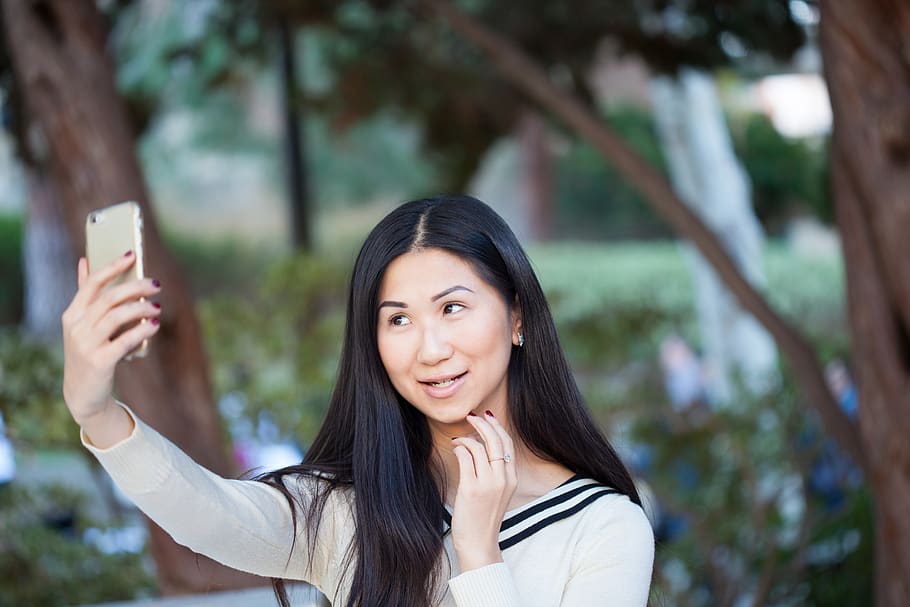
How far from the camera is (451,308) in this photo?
175cm

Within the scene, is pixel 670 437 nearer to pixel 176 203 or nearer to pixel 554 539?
pixel 554 539

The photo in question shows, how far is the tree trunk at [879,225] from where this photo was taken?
2.93 meters

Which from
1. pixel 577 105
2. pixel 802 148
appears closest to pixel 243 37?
pixel 577 105

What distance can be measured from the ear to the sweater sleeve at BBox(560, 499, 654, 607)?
30 cm

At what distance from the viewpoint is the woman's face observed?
5.70 ft

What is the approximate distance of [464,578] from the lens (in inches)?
61.9

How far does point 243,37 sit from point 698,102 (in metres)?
4.60

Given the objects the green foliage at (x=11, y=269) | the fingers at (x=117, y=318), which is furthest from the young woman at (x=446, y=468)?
the green foliage at (x=11, y=269)

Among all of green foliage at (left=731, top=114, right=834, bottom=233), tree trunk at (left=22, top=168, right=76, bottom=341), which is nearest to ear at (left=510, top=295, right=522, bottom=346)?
tree trunk at (left=22, top=168, right=76, bottom=341)

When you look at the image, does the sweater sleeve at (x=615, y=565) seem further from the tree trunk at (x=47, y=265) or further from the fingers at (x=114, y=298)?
the tree trunk at (x=47, y=265)

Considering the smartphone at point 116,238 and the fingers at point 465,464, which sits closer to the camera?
the smartphone at point 116,238

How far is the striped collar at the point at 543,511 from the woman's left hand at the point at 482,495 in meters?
0.10

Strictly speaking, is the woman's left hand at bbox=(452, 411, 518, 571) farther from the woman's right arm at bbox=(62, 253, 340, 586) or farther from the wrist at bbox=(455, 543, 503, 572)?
the woman's right arm at bbox=(62, 253, 340, 586)

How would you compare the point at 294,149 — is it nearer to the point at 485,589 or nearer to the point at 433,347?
the point at 433,347
